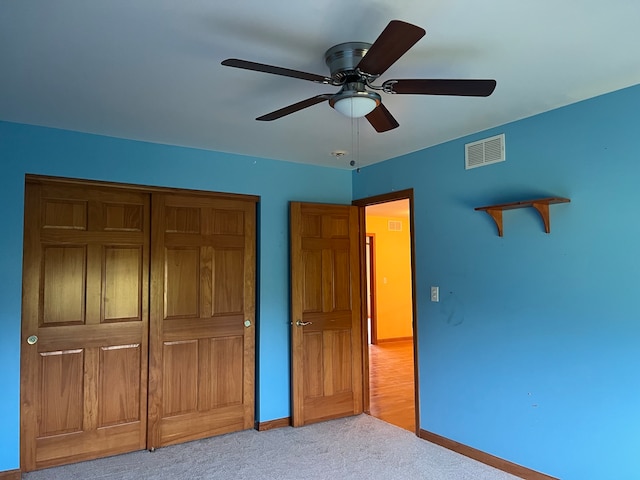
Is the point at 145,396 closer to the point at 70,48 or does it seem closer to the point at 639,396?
the point at 70,48

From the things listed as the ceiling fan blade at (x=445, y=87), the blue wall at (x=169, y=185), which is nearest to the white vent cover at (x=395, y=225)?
the blue wall at (x=169, y=185)

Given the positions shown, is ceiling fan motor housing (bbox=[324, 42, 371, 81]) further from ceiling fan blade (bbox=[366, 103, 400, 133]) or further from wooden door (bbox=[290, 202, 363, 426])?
wooden door (bbox=[290, 202, 363, 426])

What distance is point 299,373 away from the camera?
13.4ft

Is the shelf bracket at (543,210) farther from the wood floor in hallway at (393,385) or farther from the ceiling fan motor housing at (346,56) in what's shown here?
the wood floor in hallway at (393,385)

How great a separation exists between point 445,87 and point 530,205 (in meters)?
1.38

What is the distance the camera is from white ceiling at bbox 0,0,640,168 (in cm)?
183

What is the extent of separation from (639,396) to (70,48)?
11.3 feet

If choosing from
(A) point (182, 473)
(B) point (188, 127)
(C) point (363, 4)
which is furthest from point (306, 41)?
(A) point (182, 473)

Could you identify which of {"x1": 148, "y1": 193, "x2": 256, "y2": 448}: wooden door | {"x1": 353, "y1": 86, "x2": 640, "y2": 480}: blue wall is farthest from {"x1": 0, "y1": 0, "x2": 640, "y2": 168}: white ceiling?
{"x1": 148, "y1": 193, "x2": 256, "y2": 448}: wooden door

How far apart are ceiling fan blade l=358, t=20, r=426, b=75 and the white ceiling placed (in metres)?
0.23

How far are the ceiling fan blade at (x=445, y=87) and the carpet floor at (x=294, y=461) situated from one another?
248 centimetres

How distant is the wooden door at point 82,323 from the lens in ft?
10.5

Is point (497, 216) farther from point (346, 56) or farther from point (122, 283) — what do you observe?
point (122, 283)

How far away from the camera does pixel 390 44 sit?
1598 millimetres
